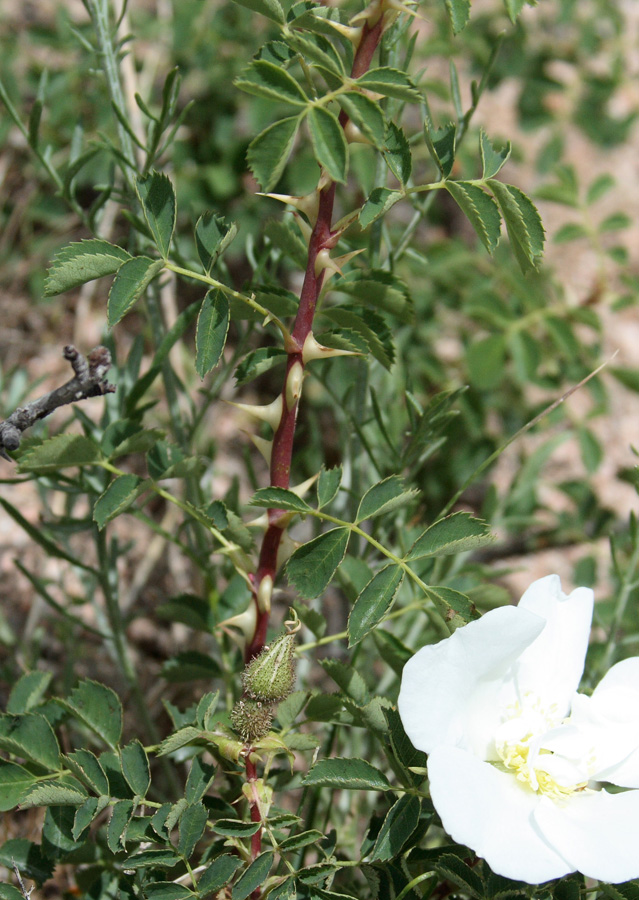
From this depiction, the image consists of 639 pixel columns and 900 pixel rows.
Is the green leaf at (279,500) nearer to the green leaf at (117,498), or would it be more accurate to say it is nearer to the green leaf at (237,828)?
the green leaf at (117,498)

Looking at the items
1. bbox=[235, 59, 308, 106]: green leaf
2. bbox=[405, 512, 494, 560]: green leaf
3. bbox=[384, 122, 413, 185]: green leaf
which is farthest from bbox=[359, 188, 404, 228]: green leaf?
bbox=[405, 512, 494, 560]: green leaf

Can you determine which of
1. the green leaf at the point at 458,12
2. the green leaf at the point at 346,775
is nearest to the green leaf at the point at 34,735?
the green leaf at the point at 346,775

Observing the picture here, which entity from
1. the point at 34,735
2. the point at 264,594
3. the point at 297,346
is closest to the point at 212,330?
the point at 297,346

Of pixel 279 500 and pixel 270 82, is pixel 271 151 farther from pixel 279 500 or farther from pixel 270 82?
pixel 279 500

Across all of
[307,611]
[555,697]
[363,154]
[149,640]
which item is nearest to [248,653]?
[307,611]

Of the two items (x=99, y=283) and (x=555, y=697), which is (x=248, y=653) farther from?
(x=99, y=283)

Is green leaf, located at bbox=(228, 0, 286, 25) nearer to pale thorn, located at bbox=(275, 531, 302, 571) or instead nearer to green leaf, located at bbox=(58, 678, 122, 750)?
pale thorn, located at bbox=(275, 531, 302, 571)
